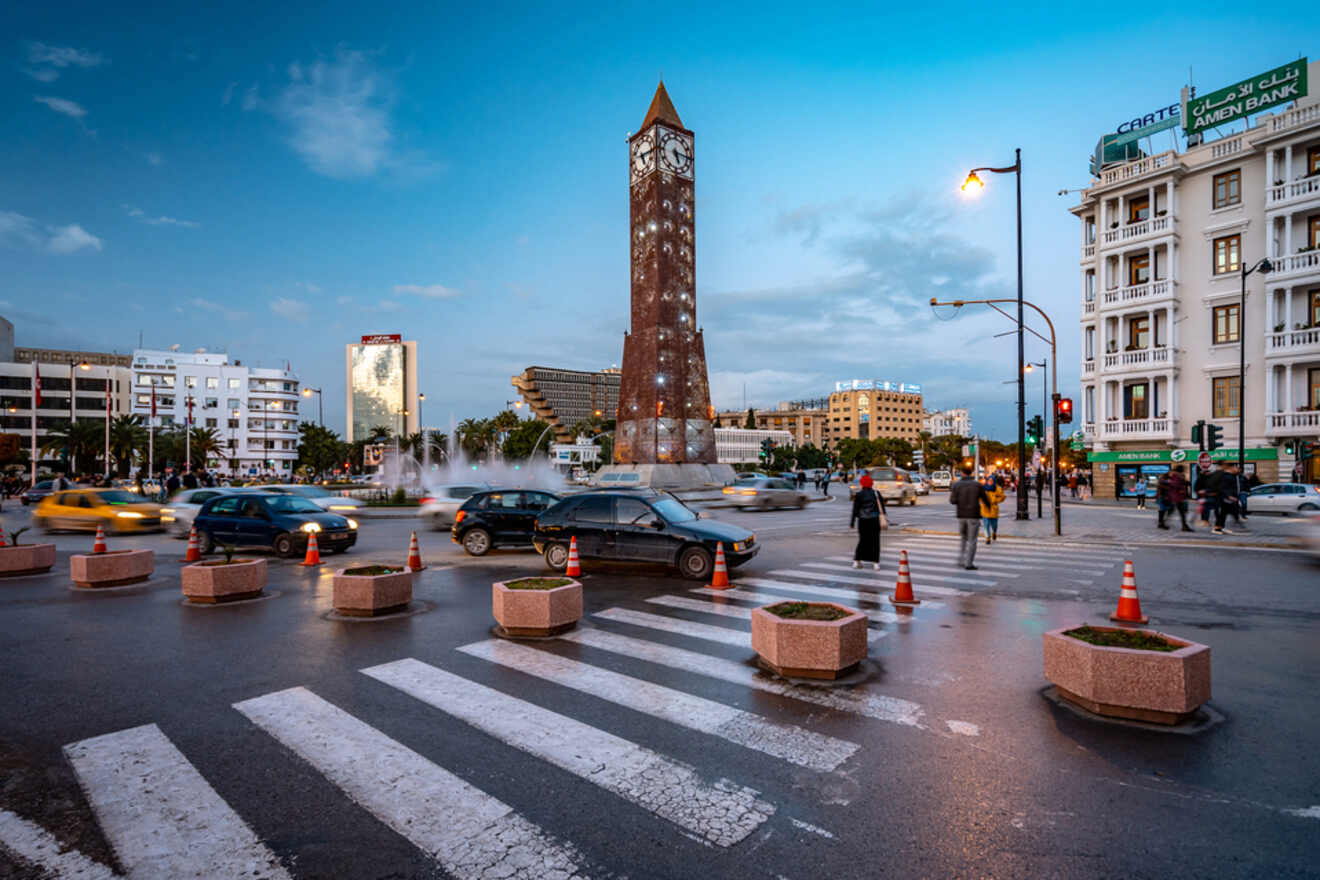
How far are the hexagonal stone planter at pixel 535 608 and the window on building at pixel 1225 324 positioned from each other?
3950cm

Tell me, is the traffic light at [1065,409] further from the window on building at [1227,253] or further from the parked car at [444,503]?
the window on building at [1227,253]

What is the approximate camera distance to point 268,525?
50.1 ft

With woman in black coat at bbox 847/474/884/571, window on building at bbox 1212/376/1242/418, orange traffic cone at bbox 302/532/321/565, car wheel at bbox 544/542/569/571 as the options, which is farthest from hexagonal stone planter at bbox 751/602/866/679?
window on building at bbox 1212/376/1242/418

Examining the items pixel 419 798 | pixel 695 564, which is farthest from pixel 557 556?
pixel 419 798

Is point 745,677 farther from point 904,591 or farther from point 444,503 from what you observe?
point 444,503

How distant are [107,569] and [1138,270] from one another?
149ft

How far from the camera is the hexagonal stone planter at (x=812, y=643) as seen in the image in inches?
247

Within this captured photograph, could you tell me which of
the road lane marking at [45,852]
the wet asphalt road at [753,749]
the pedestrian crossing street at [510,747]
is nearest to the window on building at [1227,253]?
the wet asphalt road at [753,749]

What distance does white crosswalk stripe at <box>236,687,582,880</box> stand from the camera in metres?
3.40

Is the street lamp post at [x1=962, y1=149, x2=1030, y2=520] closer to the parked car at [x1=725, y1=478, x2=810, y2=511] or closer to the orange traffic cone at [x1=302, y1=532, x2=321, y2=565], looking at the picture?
the parked car at [x1=725, y1=478, x2=810, y2=511]

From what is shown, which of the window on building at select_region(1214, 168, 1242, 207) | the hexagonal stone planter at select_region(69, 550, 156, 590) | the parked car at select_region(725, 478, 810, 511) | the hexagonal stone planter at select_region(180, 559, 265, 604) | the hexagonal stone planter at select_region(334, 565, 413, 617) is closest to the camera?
the hexagonal stone planter at select_region(334, 565, 413, 617)

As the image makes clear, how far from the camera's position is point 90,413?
89.6m

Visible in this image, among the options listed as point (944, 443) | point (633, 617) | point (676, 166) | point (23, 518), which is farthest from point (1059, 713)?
point (944, 443)

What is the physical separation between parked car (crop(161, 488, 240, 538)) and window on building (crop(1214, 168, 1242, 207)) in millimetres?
45409
